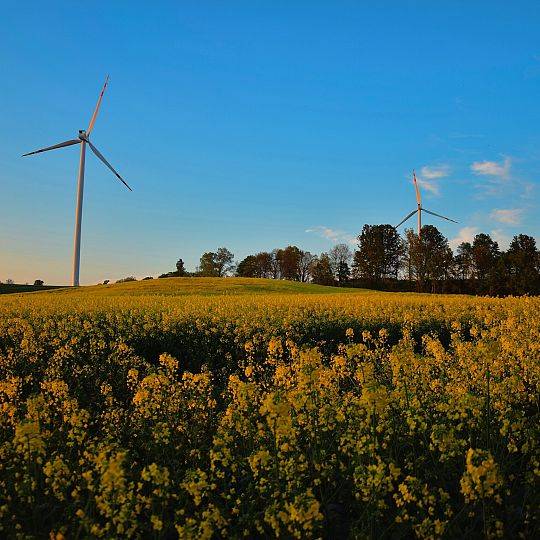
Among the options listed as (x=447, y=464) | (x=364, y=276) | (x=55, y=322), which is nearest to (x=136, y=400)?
(x=447, y=464)

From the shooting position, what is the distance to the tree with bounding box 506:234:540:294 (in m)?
66.4

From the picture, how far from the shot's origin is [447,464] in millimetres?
4750

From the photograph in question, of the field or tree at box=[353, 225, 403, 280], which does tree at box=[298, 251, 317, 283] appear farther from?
the field

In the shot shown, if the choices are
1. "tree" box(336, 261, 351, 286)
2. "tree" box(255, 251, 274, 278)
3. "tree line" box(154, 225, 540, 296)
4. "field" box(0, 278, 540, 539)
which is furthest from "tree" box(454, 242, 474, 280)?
"field" box(0, 278, 540, 539)

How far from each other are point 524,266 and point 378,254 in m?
23.2

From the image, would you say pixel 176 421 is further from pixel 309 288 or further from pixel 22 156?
pixel 22 156

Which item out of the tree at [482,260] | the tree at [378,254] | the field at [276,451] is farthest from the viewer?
the tree at [378,254]

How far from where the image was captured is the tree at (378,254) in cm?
8419

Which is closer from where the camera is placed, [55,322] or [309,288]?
[55,322]

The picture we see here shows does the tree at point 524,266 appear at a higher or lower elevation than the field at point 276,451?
higher

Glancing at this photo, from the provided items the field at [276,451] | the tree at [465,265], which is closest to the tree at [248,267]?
the tree at [465,265]

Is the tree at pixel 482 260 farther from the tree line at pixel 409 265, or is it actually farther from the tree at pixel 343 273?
the tree at pixel 343 273

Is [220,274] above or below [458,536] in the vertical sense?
above

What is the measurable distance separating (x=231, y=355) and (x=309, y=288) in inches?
1719
